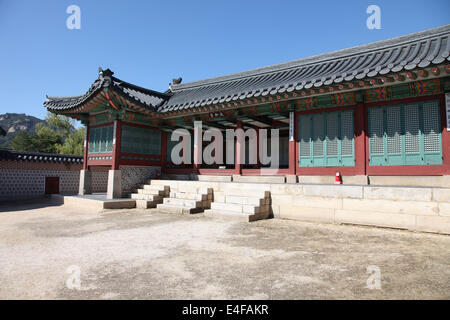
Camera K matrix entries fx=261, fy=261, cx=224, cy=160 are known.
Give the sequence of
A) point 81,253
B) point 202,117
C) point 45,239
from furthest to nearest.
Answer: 1. point 202,117
2. point 45,239
3. point 81,253

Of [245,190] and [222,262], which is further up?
[245,190]

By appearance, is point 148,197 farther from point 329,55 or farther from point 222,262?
point 329,55

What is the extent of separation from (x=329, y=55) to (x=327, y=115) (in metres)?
3.98

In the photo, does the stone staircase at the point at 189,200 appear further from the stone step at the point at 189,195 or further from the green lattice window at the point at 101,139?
the green lattice window at the point at 101,139

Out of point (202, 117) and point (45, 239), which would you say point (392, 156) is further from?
point (45, 239)

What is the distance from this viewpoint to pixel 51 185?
662 inches

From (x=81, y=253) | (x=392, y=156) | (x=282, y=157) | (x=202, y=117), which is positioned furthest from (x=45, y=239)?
(x=282, y=157)

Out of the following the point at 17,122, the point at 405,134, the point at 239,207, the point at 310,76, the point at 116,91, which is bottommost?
the point at 239,207

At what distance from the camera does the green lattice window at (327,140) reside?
839cm

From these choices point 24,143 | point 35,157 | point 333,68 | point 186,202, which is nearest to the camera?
point 186,202

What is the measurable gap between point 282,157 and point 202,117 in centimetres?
552
